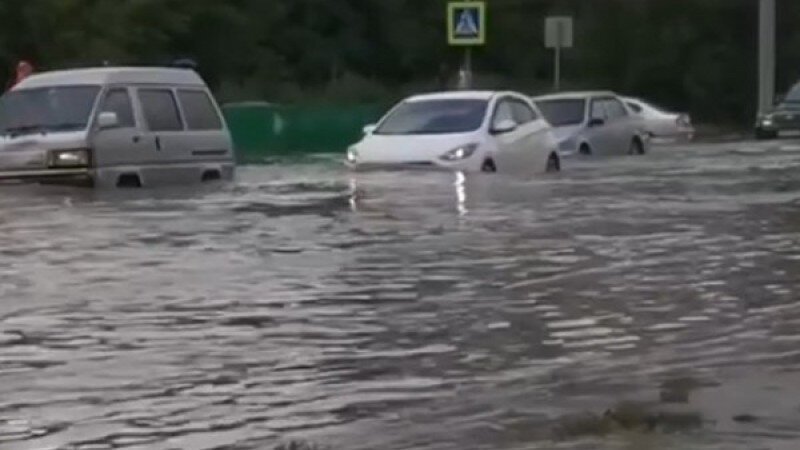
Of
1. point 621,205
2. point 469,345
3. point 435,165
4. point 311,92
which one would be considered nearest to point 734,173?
point 435,165

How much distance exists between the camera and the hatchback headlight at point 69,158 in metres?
24.2

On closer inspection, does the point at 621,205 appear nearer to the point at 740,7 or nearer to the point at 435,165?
the point at 435,165

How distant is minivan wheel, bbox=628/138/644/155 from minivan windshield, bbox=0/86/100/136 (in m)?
16.9

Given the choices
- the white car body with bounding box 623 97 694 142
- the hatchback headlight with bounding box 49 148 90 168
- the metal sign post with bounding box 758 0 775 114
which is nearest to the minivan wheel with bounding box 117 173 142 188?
the hatchback headlight with bounding box 49 148 90 168

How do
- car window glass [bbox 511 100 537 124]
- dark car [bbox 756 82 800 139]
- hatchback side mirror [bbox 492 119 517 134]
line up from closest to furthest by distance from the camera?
hatchback side mirror [bbox 492 119 517 134] → car window glass [bbox 511 100 537 124] → dark car [bbox 756 82 800 139]

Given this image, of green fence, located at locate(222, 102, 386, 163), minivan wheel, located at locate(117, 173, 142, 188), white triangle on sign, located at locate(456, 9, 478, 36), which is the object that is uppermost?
white triangle on sign, located at locate(456, 9, 478, 36)

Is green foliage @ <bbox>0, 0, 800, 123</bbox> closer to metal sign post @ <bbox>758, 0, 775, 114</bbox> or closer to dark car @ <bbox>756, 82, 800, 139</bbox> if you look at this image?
metal sign post @ <bbox>758, 0, 775, 114</bbox>

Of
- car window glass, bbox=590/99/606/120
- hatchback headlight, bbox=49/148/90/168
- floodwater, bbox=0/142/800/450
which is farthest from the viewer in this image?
car window glass, bbox=590/99/606/120

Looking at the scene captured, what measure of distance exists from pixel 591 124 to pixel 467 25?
180 inches

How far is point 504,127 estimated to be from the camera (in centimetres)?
2923

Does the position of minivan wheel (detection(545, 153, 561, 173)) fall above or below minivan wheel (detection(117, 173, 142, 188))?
below

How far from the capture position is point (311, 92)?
6384cm

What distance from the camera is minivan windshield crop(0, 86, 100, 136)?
24.5m

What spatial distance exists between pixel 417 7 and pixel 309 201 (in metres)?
46.4
